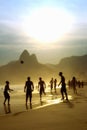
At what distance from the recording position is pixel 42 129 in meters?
10.3

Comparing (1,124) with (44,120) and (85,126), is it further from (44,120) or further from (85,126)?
(85,126)

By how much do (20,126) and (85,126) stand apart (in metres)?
2.27

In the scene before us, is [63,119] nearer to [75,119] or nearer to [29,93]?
[75,119]

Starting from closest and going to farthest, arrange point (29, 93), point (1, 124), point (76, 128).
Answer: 1. point (76, 128)
2. point (1, 124)
3. point (29, 93)

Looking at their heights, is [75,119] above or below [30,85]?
below

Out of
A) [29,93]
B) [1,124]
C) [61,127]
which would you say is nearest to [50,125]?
[61,127]

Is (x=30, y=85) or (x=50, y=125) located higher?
(x=30, y=85)

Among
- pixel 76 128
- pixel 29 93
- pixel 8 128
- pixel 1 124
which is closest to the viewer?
pixel 76 128

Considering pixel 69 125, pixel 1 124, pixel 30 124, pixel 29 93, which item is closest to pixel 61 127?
pixel 69 125

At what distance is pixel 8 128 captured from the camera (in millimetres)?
10867

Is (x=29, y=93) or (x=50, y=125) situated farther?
(x=29, y=93)

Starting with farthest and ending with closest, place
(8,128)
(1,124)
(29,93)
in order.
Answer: (29,93), (1,124), (8,128)

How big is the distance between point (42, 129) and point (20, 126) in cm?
112

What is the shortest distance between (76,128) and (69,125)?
0.67 metres
